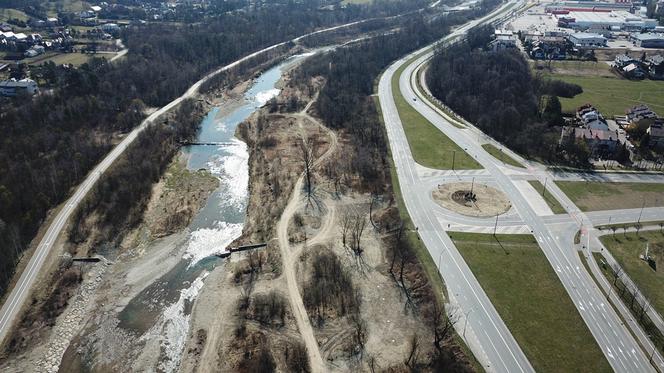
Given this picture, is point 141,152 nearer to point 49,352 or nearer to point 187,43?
point 49,352

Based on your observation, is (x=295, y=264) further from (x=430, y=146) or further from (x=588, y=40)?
(x=588, y=40)

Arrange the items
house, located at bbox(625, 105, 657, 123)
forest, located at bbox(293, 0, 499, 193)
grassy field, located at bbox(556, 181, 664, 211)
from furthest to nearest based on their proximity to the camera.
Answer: house, located at bbox(625, 105, 657, 123) < forest, located at bbox(293, 0, 499, 193) < grassy field, located at bbox(556, 181, 664, 211)

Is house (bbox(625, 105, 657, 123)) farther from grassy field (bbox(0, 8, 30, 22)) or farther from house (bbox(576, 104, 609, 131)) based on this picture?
grassy field (bbox(0, 8, 30, 22))

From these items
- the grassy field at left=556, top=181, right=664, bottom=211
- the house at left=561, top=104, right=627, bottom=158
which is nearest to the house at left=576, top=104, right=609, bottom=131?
the house at left=561, top=104, right=627, bottom=158

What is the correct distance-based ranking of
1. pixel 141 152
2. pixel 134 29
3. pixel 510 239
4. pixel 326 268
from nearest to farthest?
pixel 326 268, pixel 510 239, pixel 141 152, pixel 134 29

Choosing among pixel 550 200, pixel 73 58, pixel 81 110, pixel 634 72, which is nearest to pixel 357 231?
pixel 550 200

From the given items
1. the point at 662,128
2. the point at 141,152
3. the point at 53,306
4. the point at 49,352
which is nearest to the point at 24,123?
the point at 141,152
